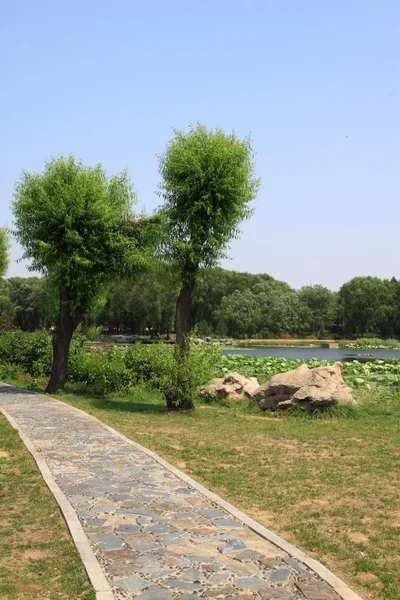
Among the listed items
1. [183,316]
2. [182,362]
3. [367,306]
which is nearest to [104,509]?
[182,362]

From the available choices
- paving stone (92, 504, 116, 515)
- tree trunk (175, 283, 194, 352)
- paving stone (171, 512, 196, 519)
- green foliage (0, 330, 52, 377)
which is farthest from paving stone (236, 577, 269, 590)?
green foliage (0, 330, 52, 377)

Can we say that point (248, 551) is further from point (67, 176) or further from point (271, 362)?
point (271, 362)

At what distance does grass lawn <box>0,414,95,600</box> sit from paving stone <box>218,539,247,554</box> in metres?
1.25


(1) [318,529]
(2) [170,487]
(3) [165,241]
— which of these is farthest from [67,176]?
(1) [318,529]

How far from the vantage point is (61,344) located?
17.6 meters

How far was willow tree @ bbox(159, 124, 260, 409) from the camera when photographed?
14070mm

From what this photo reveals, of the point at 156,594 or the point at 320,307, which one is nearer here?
the point at 156,594

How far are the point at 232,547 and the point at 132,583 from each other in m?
1.14

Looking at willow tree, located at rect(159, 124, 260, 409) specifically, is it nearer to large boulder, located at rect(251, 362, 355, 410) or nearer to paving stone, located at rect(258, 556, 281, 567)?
large boulder, located at rect(251, 362, 355, 410)

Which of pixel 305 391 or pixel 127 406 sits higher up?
pixel 305 391

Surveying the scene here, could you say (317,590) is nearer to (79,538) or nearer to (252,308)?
(79,538)

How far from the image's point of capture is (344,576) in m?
4.90

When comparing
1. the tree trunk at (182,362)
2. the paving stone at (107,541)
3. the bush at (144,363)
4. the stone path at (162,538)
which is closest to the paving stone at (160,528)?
the stone path at (162,538)

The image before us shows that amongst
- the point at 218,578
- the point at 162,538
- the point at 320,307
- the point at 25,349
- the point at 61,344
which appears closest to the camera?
the point at 218,578
